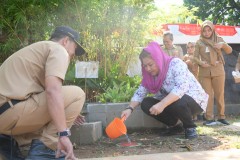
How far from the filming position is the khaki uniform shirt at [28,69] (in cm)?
261

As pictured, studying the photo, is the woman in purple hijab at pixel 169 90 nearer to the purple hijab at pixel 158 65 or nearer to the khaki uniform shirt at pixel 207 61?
the purple hijab at pixel 158 65

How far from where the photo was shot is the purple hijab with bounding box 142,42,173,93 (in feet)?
12.9

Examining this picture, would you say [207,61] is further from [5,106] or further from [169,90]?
[5,106]

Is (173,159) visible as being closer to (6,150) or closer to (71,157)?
(71,157)

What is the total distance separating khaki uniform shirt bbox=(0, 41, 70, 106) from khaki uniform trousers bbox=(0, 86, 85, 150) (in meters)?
0.08

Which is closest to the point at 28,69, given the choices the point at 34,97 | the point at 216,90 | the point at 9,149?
the point at 34,97

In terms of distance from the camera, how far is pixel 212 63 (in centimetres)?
568

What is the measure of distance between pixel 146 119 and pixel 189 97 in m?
0.77

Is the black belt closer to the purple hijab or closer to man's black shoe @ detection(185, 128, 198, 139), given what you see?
the purple hijab

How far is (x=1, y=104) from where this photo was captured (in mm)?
2631

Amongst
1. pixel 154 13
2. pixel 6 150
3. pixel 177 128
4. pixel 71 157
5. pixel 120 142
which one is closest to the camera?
pixel 71 157

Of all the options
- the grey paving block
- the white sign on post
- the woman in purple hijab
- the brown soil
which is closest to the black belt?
the brown soil

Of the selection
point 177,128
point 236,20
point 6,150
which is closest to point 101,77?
point 177,128

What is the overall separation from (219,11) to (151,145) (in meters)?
22.2
